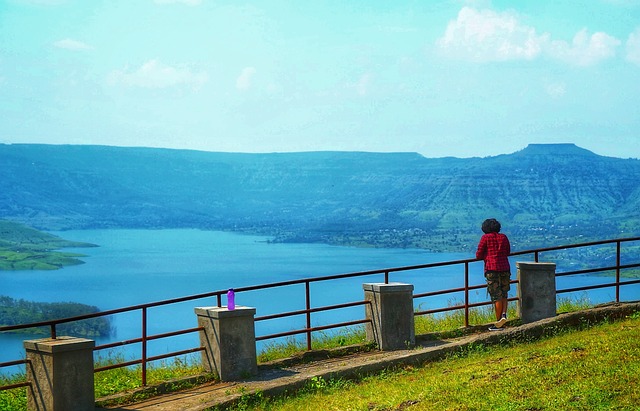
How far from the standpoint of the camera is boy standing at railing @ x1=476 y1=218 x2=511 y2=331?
54.5ft

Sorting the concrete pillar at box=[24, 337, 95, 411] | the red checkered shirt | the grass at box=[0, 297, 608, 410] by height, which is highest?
the red checkered shirt

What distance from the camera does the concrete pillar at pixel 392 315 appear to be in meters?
16.1

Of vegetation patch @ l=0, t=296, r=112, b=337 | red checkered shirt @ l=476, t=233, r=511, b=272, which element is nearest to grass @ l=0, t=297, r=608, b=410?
red checkered shirt @ l=476, t=233, r=511, b=272

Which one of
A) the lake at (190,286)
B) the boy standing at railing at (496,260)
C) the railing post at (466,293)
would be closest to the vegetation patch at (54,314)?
the lake at (190,286)

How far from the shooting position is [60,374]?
1210cm

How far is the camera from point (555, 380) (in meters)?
12.4

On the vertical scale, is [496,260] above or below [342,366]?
above

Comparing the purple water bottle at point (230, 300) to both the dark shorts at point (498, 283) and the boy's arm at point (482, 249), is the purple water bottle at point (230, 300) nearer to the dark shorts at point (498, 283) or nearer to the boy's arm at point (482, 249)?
the boy's arm at point (482, 249)

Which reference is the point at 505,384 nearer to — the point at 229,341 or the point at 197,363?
the point at 229,341

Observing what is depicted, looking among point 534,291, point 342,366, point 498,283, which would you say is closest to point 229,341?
point 342,366

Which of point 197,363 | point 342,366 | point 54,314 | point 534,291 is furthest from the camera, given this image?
point 54,314

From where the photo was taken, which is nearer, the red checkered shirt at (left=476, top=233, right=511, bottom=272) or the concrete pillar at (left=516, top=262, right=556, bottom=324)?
the red checkered shirt at (left=476, top=233, right=511, bottom=272)

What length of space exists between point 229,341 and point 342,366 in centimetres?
178

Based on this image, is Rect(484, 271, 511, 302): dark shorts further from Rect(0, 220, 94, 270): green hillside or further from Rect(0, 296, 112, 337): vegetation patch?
Rect(0, 220, 94, 270): green hillside
